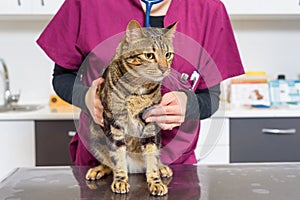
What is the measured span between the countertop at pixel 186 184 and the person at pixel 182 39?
0.19ft

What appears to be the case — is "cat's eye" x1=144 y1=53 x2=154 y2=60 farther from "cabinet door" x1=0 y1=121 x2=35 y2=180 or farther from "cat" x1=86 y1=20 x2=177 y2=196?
"cabinet door" x1=0 y1=121 x2=35 y2=180

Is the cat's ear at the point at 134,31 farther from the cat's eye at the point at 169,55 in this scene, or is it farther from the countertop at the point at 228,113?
the countertop at the point at 228,113

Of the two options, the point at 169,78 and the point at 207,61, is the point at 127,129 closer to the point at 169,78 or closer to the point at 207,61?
the point at 169,78

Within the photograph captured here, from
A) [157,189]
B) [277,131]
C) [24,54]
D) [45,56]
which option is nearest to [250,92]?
[277,131]

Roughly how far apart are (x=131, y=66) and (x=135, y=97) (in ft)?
0.15

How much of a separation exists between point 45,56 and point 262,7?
1039mm

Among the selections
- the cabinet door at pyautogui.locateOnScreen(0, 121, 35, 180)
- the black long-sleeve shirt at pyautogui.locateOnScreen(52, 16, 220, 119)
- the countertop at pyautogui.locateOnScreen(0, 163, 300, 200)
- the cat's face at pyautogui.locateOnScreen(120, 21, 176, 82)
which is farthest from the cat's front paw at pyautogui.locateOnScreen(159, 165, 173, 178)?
the cabinet door at pyautogui.locateOnScreen(0, 121, 35, 180)

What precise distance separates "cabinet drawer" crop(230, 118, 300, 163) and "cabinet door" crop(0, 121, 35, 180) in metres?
0.82

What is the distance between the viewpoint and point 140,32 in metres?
0.61

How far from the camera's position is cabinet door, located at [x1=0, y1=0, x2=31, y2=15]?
73.4 inches

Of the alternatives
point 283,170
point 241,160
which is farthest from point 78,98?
point 241,160

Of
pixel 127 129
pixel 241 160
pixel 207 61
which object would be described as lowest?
pixel 241 160

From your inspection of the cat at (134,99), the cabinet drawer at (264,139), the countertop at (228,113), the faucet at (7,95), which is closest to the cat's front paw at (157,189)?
the cat at (134,99)

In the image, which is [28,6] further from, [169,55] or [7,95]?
[169,55]
